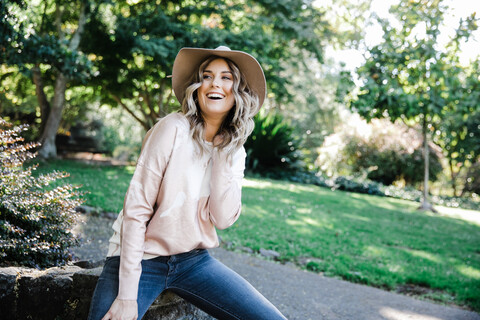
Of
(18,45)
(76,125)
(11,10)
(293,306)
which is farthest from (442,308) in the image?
(76,125)

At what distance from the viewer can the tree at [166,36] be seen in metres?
9.86

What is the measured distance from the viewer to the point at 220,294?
1832 mm

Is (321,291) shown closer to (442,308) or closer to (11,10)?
(442,308)

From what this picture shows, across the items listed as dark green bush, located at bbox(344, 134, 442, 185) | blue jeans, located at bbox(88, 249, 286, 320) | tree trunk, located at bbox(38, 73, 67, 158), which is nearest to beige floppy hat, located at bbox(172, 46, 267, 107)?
blue jeans, located at bbox(88, 249, 286, 320)

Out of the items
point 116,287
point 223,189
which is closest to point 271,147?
point 223,189

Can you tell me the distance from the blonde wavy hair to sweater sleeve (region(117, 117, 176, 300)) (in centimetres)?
16

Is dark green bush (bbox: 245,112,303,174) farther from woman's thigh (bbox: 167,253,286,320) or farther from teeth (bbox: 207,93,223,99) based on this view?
woman's thigh (bbox: 167,253,286,320)

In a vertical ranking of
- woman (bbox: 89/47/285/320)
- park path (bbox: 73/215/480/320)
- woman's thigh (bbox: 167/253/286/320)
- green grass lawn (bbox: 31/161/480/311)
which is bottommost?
green grass lawn (bbox: 31/161/480/311)

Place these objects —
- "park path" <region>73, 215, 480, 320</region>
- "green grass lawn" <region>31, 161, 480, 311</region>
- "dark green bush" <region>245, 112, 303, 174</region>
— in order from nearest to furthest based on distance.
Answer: "park path" <region>73, 215, 480, 320</region> → "green grass lawn" <region>31, 161, 480, 311</region> → "dark green bush" <region>245, 112, 303, 174</region>

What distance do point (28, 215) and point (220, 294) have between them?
1334 millimetres

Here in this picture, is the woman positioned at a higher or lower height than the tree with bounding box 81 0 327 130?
lower

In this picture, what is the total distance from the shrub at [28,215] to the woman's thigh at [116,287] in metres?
0.82

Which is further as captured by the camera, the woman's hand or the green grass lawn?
the green grass lawn

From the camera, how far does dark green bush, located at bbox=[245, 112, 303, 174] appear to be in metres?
13.1
